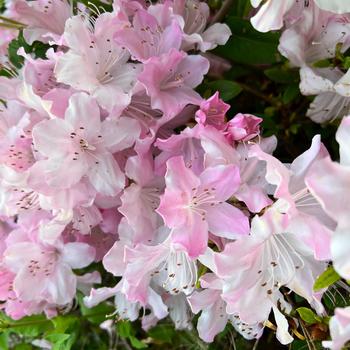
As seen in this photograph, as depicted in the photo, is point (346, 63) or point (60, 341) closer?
point (346, 63)

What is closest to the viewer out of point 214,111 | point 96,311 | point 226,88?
point 214,111

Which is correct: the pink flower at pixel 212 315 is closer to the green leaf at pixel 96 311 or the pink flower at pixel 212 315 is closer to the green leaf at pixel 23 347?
the green leaf at pixel 96 311

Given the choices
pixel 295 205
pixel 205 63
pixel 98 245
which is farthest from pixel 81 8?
pixel 295 205

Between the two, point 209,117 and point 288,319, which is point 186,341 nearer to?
point 288,319

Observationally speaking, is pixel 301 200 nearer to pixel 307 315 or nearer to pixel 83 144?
pixel 307 315

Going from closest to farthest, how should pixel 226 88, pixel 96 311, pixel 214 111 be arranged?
pixel 214 111
pixel 226 88
pixel 96 311

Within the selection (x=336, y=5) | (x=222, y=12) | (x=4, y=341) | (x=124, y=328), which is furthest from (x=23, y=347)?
(x=336, y=5)

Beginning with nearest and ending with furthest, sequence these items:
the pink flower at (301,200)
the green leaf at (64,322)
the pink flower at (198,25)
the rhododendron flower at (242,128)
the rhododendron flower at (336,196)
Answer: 1. the rhododendron flower at (336,196)
2. the pink flower at (301,200)
3. the rhododendron flower at (242,128)
4. the pink flower at (198,25)
5. the green leaf at (64,322)

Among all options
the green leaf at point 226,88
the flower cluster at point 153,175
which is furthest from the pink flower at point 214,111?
the green leaf at point 226,88
